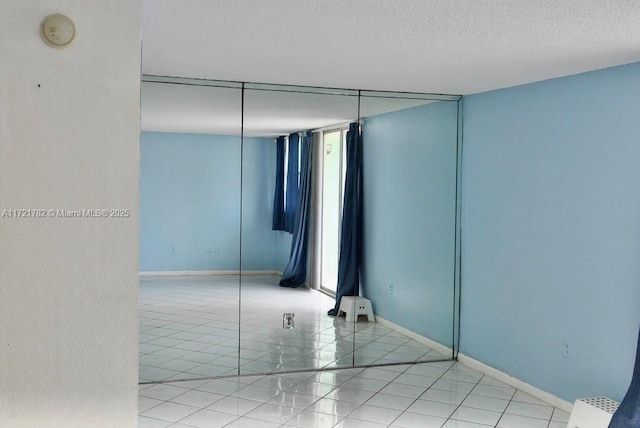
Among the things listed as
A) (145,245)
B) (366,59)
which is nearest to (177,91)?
(145,245)

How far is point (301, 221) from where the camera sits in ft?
17.6

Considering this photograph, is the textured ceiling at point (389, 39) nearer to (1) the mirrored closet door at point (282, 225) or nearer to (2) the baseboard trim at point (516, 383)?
(1) the mirrored closet door at point (282, 225)

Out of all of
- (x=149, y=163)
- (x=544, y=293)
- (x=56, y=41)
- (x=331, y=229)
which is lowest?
(x=544, y=293)

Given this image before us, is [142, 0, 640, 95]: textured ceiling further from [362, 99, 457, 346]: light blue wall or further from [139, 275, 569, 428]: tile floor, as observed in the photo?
[139, 275, 569, 428]: tile floor

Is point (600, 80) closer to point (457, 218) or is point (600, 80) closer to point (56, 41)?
point (457, 218)

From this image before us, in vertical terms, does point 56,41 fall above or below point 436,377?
above

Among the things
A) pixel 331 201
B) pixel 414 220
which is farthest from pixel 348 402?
pixel 414 220

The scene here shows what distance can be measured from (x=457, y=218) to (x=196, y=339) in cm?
241

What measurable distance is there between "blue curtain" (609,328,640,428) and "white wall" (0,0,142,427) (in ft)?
8.08

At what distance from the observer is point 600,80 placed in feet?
14.0

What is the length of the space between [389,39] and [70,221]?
6.10ft

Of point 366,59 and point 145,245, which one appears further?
point 145,245

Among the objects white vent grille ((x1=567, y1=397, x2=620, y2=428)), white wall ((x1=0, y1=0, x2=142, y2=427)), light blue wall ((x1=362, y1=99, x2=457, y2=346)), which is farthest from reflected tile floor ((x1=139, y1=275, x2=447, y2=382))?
white wall ((x1=0, y1=0, x2=142, y2=427))

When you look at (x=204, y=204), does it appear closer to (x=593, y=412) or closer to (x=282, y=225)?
(x=282, y=225)
